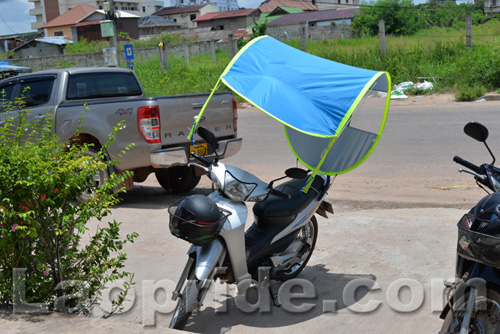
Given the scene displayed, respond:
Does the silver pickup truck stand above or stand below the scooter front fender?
above

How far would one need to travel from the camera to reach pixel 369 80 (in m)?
4.84

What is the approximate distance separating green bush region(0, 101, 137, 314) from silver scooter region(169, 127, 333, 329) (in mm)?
484

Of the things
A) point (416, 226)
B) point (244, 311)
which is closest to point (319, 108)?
point (244, 311)

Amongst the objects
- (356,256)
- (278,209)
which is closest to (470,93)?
(356,256)

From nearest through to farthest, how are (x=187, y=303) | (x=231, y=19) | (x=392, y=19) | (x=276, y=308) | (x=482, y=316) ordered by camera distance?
(x=482, y=316), (x=187, y=303), (x=276, y=308), (x=392, y=19), (x=231, y=19)

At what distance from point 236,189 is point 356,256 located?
1891mm

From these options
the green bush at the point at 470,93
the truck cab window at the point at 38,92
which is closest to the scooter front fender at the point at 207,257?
the truck cab window at the point at 38,92

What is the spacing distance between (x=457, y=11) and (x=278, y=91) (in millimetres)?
64915

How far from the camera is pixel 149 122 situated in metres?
8.21

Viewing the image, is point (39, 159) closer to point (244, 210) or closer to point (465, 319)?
point (244, 210)

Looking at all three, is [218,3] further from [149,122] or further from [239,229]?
[239,229]

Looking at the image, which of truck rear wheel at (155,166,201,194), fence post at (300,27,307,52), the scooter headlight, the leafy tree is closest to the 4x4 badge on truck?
truck rear wheel at (155,166,201,194)

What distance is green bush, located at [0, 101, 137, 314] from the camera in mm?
4047

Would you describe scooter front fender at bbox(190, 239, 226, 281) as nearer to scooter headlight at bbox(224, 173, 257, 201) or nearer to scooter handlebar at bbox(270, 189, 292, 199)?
scooter headlight at bbox(224, 173, 257, 201)
